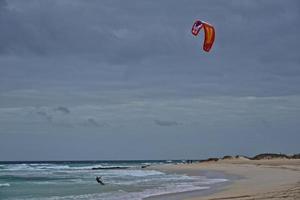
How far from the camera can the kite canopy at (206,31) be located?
57.4 ft

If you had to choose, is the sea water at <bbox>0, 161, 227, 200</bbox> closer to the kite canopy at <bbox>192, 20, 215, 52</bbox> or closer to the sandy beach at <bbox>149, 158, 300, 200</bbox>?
the sandy beach at <bbox>149, 158, 300, 200</bbox>

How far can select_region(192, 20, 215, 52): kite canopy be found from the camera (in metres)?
17.5

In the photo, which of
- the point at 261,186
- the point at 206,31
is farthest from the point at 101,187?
the point at 206,31

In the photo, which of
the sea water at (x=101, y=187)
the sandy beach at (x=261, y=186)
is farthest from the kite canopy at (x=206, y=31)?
the sea water at (x=101, y=187)

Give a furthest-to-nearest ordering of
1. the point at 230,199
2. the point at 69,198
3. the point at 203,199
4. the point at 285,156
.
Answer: the point at 285,156 < the point at 69,198 < the point at 203,199 < the point at 230,199

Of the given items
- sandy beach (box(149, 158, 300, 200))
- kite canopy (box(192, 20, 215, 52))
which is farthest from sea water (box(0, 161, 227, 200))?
kite canopy (box(192, 20, 215, 52))

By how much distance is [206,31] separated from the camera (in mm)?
18625

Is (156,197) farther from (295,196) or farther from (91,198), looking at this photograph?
(295,196)

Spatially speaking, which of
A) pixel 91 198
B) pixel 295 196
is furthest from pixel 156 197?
pixel 295 196

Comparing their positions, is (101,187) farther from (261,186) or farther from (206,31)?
(206,31)

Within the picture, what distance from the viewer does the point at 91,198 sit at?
69.2 ft

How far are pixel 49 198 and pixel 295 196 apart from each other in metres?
10.9

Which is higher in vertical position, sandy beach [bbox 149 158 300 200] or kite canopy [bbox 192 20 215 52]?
kite canopy [bbox 192 20 215 52]

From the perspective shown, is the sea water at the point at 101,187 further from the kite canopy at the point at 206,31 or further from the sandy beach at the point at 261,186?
the kite canopy at the point at 206,31
